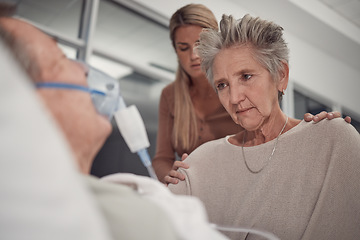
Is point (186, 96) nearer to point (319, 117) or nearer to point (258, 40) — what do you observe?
point (258, 40)

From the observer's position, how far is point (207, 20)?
162 centimetres

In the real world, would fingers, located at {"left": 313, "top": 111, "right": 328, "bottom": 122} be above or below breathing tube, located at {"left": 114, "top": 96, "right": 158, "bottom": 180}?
above

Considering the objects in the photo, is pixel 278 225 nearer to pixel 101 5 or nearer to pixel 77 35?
pixel 77 35

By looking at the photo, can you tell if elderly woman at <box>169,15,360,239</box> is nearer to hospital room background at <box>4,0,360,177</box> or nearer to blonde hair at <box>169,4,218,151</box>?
blonde hair at <box>169,4,218,151</box>

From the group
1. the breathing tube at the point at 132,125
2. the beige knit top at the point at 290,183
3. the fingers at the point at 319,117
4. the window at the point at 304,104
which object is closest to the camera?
the breathing tube at the point at 132,125

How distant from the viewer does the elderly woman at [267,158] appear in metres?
0.96

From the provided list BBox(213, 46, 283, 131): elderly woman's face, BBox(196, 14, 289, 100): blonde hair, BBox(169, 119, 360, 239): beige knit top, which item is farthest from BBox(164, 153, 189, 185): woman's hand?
BBox(196, 14, 289, 100): blonde hair

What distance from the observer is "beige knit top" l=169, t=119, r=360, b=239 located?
95cm

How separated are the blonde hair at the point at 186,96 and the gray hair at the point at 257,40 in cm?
42

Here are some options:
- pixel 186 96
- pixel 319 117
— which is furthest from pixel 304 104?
pixel 319 117

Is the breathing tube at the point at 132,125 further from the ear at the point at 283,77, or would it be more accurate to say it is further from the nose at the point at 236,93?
the ear at the point at 283,77

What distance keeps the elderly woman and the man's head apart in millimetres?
660

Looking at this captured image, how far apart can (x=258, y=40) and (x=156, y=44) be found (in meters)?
2.35

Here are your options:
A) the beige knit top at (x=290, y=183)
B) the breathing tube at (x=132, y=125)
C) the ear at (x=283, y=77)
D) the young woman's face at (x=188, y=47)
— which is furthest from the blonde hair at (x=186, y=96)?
the breathing tube at (x=132, y=125)
